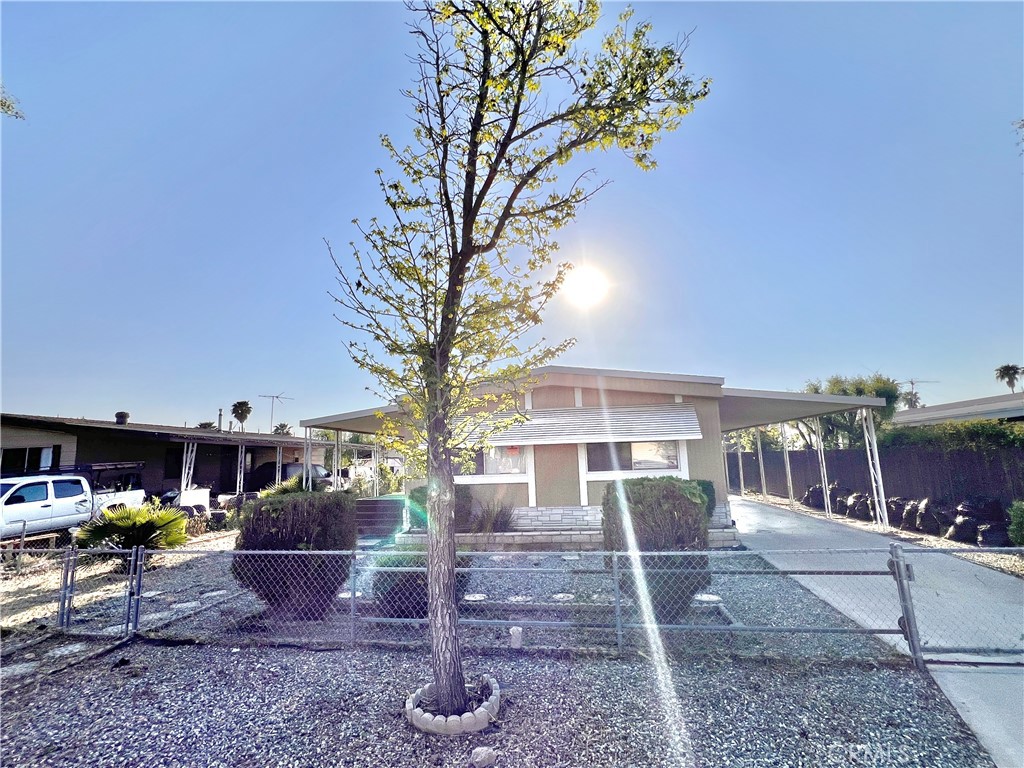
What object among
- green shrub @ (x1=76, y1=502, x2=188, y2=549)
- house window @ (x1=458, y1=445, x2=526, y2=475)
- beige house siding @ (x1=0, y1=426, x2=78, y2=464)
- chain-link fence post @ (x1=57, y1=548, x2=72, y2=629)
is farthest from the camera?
beige house siding @ (x1=0, y1=426, x2=78, y2=464)

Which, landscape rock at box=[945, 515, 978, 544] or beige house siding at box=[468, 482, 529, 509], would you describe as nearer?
landscape rock at box=[945, 515, 978, 544]

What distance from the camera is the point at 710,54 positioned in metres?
3.70

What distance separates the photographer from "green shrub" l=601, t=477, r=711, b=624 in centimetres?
459

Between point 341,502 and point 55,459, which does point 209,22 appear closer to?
point 341,502

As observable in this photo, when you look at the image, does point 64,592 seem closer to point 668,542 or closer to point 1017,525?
point 668,542

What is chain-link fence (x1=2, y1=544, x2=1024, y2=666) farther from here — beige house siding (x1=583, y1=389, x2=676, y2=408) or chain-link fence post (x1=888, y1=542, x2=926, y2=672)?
beige house siding (x1=583, y1=389, x2=676, y2=408)

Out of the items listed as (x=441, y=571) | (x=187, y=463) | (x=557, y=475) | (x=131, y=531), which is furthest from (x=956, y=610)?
(x=187, y=463)

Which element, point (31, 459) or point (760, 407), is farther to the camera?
point (31, 459)

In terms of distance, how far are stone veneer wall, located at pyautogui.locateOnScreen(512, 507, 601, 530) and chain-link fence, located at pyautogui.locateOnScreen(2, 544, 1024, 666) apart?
10.6ft

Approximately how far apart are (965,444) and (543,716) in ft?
36.8

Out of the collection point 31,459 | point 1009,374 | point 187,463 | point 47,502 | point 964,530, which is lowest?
point 964,530

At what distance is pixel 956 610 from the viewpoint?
5.02 meters

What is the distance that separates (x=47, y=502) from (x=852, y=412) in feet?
86.2

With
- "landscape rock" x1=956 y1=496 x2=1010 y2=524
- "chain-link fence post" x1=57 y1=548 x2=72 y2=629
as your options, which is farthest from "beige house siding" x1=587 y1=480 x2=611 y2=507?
"chain-link fence post" x1=57 y1=548 x2=72 y2=629
